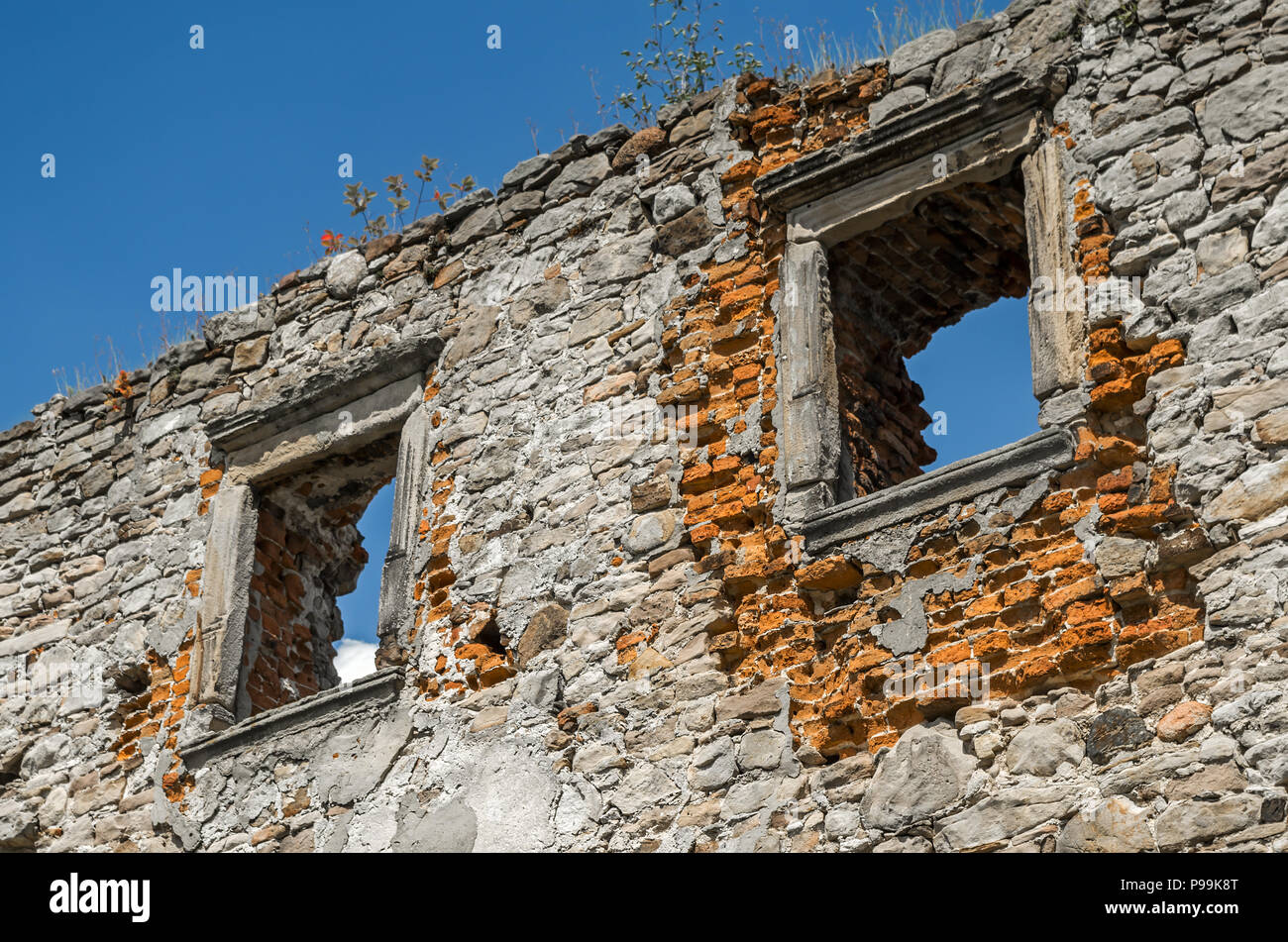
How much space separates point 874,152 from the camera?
6914mm

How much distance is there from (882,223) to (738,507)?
4.29 ft

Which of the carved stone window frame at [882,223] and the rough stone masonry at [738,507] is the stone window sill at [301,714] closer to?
the rough stone masonry at [738,507]

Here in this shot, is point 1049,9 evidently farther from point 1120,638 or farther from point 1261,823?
point 1261,823

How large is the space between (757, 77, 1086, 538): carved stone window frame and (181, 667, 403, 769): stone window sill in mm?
1920

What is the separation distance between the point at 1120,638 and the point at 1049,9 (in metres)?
2.66

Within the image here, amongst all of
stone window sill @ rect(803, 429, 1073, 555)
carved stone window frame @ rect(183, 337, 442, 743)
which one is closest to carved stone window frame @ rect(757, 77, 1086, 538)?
stone window sill @ rect(803, 429, 1073, 555)

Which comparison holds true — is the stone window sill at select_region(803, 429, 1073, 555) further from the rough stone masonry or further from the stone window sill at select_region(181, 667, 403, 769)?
the stone window sill at select_region(181, 667, 403, 769)

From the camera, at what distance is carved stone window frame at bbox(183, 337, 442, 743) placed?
768cm

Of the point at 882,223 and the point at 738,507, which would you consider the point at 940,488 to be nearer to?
the point at 738,507

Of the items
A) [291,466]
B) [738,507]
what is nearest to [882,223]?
[738,507]

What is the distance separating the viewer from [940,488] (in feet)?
20.1

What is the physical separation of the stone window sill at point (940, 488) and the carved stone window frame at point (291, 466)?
2.05 m

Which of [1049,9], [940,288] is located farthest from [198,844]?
[1049,9]

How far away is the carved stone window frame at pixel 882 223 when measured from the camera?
6.09m
